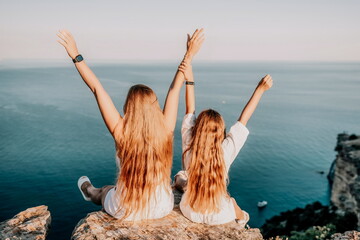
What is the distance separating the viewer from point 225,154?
4344 millimetres

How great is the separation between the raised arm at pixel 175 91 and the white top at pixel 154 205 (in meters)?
0.96

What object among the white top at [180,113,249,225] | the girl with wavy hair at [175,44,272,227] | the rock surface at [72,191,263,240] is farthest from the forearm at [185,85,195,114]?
the rock surface at [72,191,263,240]

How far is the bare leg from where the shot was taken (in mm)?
4605

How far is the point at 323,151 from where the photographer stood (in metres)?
58.9

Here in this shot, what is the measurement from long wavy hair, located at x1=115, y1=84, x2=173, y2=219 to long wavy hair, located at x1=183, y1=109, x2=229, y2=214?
0.38m

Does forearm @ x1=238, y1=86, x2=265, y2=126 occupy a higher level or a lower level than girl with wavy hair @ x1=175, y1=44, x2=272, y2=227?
higher

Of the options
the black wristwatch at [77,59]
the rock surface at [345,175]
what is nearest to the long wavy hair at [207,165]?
the black wristwatch at [77,59]

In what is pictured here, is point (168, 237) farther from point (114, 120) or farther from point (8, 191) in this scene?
point (8, 191)

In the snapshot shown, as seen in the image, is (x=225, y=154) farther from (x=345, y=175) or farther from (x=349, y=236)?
(x=345, y=175)

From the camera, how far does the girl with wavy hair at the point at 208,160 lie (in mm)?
4055

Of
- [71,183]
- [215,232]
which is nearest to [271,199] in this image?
[71,183]

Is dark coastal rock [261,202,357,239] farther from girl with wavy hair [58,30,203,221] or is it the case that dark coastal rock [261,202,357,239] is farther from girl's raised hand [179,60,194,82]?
girl's raised hand [179,60,194,82]

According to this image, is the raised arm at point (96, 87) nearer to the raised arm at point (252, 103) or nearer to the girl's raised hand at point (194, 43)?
the girl's raised hand at point (194, 43)

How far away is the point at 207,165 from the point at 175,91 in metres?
1.16
